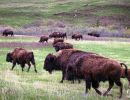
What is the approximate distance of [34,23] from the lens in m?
104

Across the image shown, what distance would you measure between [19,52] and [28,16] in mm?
89184

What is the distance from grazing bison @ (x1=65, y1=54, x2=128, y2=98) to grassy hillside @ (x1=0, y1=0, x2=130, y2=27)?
87071 millimetres

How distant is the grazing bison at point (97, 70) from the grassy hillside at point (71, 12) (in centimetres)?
8707

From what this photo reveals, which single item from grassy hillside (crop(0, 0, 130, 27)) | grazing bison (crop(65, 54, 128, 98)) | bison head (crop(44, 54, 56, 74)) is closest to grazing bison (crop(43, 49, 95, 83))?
bison head (crop(44, 54, 56, 74))

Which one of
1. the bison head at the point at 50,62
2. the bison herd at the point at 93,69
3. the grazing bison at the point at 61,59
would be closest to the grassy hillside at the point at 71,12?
the bison head at the point at 50,62

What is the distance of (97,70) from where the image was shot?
1484 centimetres

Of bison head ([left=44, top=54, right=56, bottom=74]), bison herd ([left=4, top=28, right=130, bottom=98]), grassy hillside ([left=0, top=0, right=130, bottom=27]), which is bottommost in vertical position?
grassy hillside ([left=0, top=0, right=130, bottom=27])

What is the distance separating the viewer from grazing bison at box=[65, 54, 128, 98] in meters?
14.7

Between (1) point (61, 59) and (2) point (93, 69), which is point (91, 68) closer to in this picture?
(2) point (93, 69)

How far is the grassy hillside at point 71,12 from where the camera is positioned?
10769 cm

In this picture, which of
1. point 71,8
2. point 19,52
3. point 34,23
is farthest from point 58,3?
point 19,52

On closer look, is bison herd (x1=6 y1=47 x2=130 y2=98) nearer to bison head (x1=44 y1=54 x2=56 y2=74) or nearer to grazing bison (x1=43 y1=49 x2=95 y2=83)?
grazing bison (x1=43 y1=49 x2=95 y2=83)

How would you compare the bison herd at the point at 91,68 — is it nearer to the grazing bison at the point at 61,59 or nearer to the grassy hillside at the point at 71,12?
the grazing bison at the point at 61,59

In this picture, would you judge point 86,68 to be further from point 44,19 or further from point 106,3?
point 106,3
